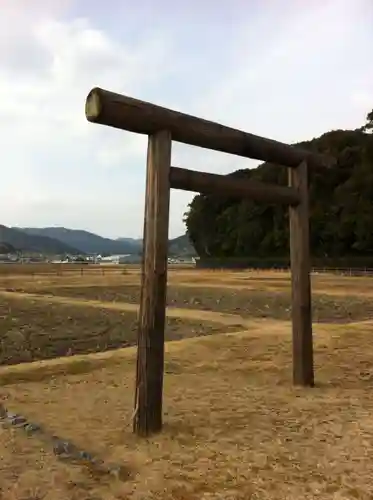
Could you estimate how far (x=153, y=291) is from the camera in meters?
4.47

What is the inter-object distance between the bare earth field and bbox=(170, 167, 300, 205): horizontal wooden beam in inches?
83.9

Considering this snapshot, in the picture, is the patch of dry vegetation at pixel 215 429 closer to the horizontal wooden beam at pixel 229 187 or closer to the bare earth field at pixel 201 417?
the bare earth field at pixel 201 417

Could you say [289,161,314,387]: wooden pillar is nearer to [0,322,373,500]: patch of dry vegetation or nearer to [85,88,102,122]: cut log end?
[0,322,373,500]: patch of dry vegetation

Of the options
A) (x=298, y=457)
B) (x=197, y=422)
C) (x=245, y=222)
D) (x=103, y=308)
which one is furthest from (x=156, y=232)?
(x=245, y=222)

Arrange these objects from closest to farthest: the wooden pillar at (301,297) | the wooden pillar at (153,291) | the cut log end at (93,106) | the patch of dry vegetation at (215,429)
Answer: the patch of dry vegetation at (215,429)
the cut log end at (93,106)
the wooden pillar at (153,291)
the wooden pillar at (301,297)

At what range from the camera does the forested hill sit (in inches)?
1528

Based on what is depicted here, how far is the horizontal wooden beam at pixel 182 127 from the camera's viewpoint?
4152mm

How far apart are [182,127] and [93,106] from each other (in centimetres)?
90

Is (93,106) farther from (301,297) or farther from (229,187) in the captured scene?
(301,297)

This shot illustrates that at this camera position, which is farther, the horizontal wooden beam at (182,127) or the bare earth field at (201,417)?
the horizontal wooden beam at (182,127)

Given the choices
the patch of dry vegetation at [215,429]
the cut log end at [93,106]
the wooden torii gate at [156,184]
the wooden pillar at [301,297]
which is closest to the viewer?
the patch of dry vegetation at [215,429]

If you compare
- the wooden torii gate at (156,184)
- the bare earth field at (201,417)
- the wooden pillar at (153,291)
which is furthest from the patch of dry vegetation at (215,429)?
the wooden torii gate at (156,184)

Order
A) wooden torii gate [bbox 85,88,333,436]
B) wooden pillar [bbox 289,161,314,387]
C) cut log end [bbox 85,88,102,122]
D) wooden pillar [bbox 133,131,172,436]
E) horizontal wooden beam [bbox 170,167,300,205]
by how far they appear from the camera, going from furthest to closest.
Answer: wooden pillar [bbox 289,161,314,387]
horizontal wooden beam [bbox 170,167,300,205]
wooden pillar [bbox 133,131,172,436]
wooden torii gate [bbox 85,88,333,436]
cut log end [bbox 85,88,102,122]

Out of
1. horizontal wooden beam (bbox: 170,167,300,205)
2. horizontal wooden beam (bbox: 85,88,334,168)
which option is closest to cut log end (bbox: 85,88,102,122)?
horizontal wooden beam (bbox: 85,88,334,168)
